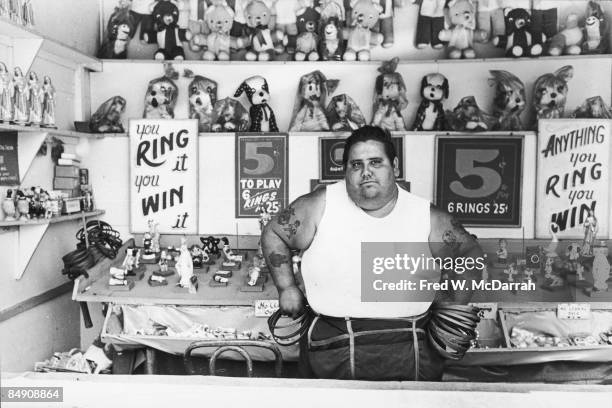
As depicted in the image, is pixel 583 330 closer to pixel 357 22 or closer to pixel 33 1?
pixel 357 22

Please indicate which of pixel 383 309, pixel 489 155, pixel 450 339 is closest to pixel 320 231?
pixel 383 309

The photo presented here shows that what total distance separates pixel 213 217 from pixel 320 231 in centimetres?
162

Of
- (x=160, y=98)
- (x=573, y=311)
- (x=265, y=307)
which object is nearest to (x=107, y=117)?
(x=160, y=98)

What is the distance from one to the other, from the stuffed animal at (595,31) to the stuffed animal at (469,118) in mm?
676

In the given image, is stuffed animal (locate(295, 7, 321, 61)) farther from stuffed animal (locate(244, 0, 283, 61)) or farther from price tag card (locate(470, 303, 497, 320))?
price tag card (locate(470, 303, 497, 320))

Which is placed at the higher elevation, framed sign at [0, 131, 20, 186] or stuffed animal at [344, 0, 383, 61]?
stuffed animal at [344, 0, 383, 61]

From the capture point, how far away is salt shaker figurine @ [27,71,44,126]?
8.08 ft

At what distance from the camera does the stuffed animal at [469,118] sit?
10.4ft

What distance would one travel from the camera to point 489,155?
3.19 metres

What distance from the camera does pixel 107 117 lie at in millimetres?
3266

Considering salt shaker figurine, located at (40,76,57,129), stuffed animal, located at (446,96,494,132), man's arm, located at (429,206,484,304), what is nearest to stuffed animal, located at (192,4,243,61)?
salt shaker figurine, located at (40,76,57,129)

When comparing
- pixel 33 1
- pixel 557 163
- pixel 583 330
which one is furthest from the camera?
pixel 557 163
